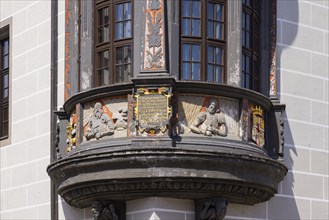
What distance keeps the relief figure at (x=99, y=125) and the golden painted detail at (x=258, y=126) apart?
2.38 m

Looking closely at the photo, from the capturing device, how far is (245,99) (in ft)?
57.2

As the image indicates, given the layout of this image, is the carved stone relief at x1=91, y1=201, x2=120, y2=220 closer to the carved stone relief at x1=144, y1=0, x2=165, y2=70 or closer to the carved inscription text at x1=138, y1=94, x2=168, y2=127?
the carved inscription text at x1=138, y1=94, x2=168, y2=127

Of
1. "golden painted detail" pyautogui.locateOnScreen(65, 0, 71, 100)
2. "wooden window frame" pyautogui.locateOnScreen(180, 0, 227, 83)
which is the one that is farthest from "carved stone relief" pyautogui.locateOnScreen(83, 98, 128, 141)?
"golden painted detail" pyautogui.locateOnScreen(65, 0, 71, 100)

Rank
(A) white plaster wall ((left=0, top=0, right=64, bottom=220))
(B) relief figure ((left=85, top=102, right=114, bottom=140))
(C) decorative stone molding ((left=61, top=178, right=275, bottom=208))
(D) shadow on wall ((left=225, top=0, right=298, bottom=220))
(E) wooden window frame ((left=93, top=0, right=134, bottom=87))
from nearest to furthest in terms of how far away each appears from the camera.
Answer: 1. (C) decorative stone molding ((left=61, top=178, right=275, bottom=208))
2. (B) relief figure ((left=85, top=102, right=114, bottom=140))
3. (E) wooden window frame ((left=93, top=0, right=134, bottom=87))
4. (D) shadow on wall ((left=225, top=0, right=298, bottom=220))
5. (A) white plaster wall ((left=0, top=0, right=64, bottom=220))

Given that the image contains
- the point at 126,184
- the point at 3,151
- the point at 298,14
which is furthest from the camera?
the point at 3,151

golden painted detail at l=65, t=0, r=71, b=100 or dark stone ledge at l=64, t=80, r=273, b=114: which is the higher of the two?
golden painted detail at l=65, t=0, r=71, b=100

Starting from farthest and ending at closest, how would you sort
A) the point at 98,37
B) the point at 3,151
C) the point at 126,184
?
the point at 3,151
the point at 98,37
the point at 126,184

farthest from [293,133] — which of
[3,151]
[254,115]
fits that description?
[3,151]

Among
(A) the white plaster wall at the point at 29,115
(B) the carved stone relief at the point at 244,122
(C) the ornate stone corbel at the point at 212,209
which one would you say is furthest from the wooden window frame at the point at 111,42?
(C) the ornate stone corbel at the point at 212,209

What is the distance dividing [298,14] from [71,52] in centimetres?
418

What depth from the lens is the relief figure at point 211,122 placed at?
55.6 ft

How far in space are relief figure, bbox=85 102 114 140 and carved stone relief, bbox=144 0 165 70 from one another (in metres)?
1.09

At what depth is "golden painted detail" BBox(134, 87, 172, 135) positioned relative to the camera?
Answer: 54.7 ft

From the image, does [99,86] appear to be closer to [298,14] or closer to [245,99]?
[245,99]
